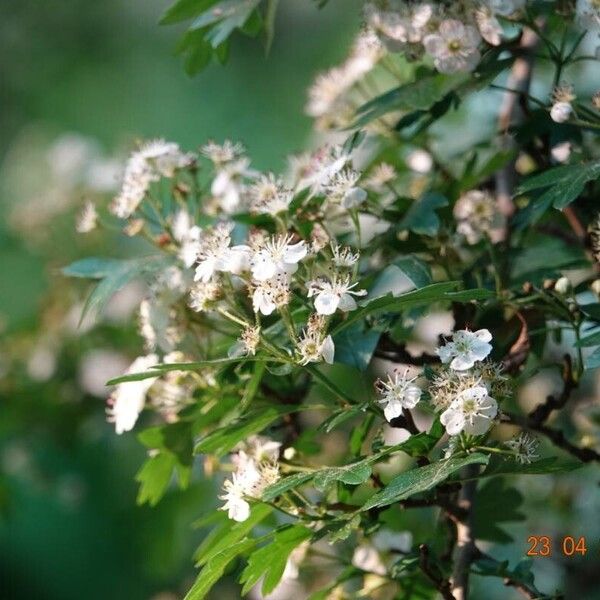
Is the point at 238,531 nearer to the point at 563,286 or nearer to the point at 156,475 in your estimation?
the point at 156,475

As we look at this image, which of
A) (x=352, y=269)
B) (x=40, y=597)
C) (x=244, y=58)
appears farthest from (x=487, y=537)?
(x=244, y=58)

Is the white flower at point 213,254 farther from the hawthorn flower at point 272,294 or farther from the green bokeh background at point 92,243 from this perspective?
the green bokeh background at point 92,243

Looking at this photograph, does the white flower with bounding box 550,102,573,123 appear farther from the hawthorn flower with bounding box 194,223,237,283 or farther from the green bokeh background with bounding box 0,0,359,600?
the green bokeh background with bounding box 0,0,359,600

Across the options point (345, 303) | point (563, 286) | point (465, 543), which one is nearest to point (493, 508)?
point (465, 543)

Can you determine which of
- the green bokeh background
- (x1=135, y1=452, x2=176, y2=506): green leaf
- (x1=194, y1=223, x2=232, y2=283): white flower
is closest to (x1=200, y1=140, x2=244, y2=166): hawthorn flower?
the green bokeh background

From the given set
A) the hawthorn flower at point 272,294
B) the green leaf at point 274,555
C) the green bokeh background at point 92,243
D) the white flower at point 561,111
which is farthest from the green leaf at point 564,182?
the green bokeh background at point 92,243

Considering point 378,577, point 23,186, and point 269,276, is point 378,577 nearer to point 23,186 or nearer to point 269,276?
point 269,276

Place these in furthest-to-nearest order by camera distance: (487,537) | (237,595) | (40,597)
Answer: (40,597) → (237,595) → (487,537)
